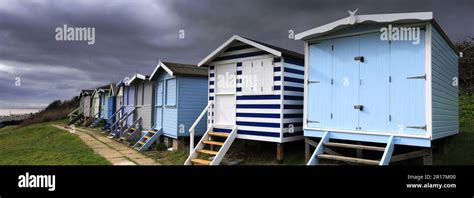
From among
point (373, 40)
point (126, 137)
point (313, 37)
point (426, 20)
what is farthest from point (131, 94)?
point (426, 20)

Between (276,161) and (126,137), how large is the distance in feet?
26.9

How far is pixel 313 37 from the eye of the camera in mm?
6977

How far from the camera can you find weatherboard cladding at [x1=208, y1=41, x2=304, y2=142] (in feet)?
24.2

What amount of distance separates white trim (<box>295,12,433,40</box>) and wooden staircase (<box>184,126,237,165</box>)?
315cm

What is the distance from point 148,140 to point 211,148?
12.5 ft

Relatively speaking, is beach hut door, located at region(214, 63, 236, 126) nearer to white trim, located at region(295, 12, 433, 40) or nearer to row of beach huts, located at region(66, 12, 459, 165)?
row of beach huts, located at region(66, 12, 459, 165)

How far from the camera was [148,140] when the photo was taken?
433 inches

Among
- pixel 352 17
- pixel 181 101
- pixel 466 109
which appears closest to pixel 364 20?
pixel 352 17

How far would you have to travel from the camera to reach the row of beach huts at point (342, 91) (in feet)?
18.4

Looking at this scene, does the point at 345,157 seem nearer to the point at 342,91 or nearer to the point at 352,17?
the point at 342,91

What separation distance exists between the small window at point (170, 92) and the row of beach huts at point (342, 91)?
235 cm

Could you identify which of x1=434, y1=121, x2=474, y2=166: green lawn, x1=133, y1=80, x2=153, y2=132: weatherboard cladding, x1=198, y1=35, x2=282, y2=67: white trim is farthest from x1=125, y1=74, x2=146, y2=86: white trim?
x1=434, y1=121, x2=474, y2=166: green lawn

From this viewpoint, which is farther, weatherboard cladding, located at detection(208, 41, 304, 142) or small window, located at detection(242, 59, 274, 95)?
small window, located at detection(242, 59, 274, 95)
